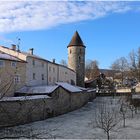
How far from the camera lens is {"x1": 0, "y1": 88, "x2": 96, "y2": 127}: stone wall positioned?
2886 centimetres

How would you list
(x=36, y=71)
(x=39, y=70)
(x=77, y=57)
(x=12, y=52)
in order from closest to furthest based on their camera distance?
(x=12, y=52) < (x=36, y=71) < (x=39, y=70) < (x=77, y=57)

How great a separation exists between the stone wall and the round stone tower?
18.0 m

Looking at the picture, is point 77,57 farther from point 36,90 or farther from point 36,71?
point 36,90

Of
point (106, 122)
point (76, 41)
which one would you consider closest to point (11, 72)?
point (106, 122)

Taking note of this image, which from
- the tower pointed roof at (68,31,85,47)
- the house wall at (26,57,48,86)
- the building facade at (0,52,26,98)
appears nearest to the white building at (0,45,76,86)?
the house wall at (26,57,48,86)

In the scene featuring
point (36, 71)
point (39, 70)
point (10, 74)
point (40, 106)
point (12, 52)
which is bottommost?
point (40, 106)

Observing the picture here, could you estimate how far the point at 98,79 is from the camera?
80.8 m

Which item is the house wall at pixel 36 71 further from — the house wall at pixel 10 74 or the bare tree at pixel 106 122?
the bare tree at pixel 106 122

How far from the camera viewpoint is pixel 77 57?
67438 mm

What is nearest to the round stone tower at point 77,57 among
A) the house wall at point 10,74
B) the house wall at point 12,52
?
the house wall at point 12,52

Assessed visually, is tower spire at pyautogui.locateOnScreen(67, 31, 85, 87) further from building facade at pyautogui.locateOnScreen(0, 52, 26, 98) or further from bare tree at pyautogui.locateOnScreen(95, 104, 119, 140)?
bare tree at pyautogui.locateOnScreen(95, 104, 119, 140)

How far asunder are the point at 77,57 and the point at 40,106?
33.8 m

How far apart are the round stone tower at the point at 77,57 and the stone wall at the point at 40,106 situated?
1805cm

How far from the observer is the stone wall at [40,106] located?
1136 inches
